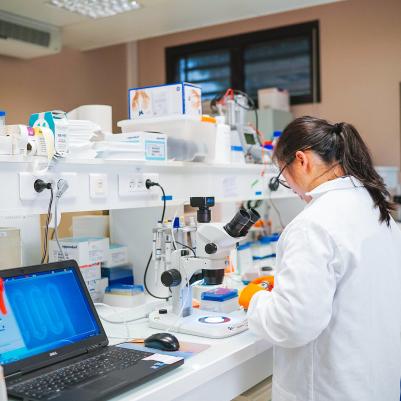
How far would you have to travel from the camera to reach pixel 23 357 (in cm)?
127

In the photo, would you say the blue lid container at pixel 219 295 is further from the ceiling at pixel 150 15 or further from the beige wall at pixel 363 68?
the beige wall at pixel 363 68

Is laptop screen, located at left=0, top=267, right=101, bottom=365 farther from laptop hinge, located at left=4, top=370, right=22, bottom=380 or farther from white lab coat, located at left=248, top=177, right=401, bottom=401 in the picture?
white lab coat, located at left=248, top=177, right=401, bottom=401

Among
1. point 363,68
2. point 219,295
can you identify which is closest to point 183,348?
point 219,295

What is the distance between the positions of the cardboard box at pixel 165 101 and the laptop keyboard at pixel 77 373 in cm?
106

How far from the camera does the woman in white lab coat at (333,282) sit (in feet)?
4.12

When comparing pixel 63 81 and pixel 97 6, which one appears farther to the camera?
pixel 63 81

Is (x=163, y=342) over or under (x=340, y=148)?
under

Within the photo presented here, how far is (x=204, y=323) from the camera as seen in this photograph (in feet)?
5.45

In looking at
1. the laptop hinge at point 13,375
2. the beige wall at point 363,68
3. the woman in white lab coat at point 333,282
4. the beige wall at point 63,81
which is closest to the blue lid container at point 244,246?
the woman in white lab coat at point 333,282

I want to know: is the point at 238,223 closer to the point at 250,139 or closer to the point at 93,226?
the point at 93,226

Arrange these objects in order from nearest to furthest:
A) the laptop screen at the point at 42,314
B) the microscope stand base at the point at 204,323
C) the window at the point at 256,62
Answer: the laptop screen at the point at 42,314
the microscope stand base at the point at 204,323
the window at the point at 256,62

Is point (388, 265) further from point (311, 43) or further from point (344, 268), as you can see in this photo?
point (311, 43)

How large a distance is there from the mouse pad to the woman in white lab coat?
18 centimetres

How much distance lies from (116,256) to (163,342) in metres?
0.73
